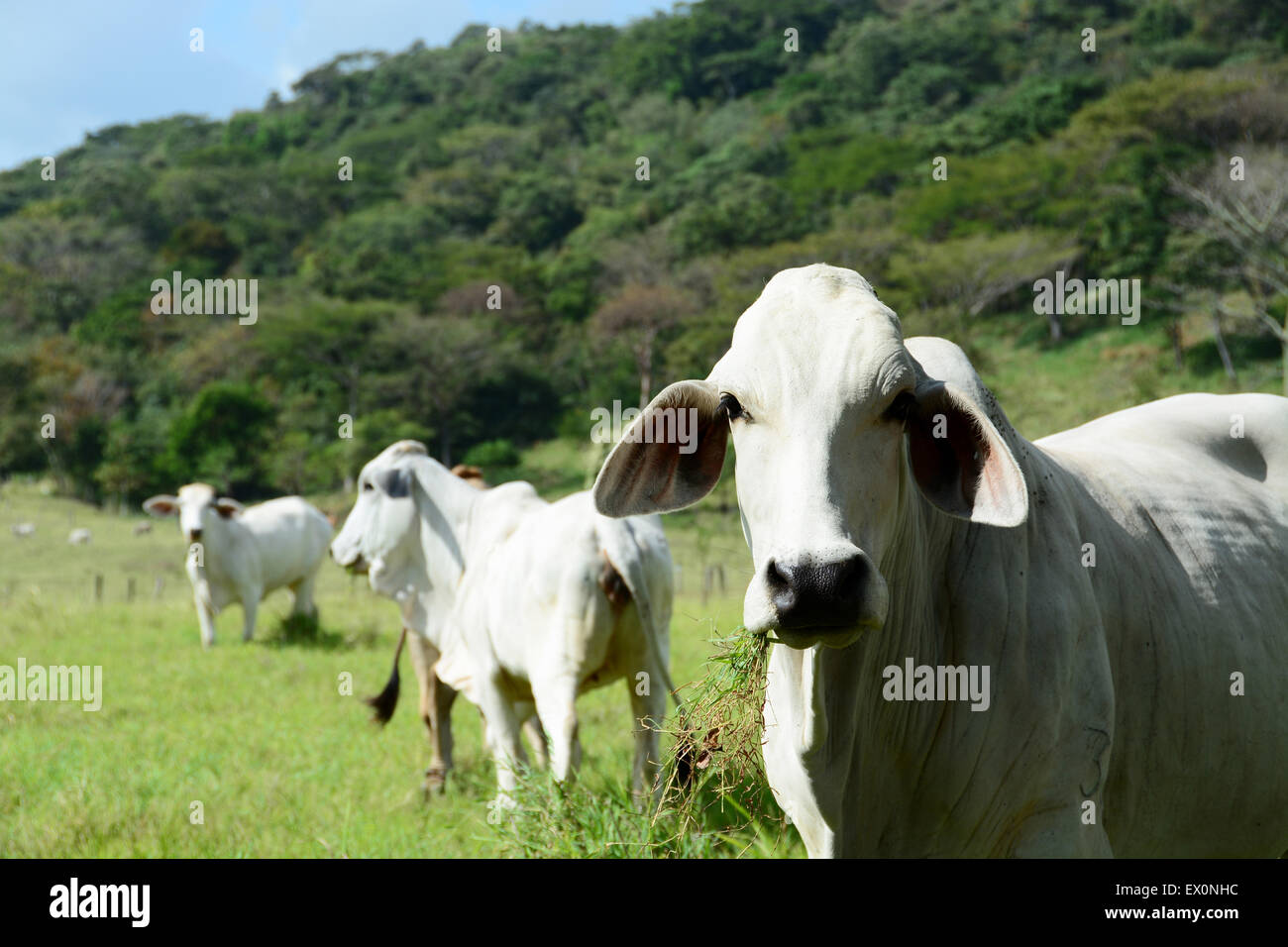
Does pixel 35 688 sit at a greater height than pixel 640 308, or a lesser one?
lesser

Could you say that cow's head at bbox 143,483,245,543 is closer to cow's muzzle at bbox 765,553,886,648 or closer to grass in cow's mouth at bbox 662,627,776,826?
grass in cow's mouth at bbox 662,627,776,826

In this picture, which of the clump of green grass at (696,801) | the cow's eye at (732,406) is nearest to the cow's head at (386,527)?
the clump of green grass at (696,801)

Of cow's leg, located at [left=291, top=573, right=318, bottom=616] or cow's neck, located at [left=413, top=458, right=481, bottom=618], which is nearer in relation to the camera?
cow's neck, located at [left=413, top=458, right=481, bottom=618]

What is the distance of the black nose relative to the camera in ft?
6.77

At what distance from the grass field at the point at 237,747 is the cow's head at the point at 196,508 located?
127 cm

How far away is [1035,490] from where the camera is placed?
8.89ft

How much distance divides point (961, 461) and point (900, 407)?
8.2 inches

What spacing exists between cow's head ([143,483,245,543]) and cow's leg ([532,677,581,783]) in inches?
346

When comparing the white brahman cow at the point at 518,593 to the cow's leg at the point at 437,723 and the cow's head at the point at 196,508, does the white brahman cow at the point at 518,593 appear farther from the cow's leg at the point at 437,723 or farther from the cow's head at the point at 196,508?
the cow's head at the point at 196,508

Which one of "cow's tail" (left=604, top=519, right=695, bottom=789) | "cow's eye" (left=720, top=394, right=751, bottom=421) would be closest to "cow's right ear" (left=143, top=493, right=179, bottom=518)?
"cow's tail" (left=604, top=519, right=695, bottom=789)
